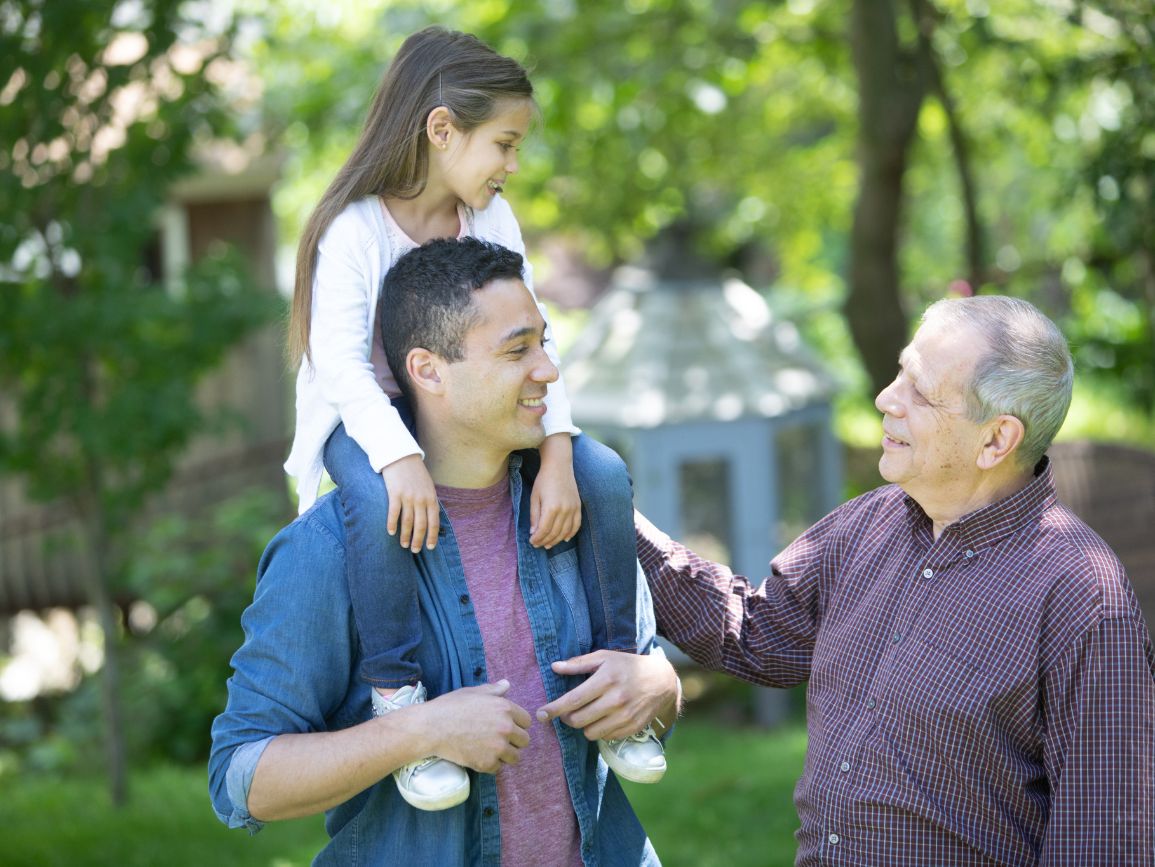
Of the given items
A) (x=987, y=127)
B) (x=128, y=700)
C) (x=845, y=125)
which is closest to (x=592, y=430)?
(x=128, y=700)

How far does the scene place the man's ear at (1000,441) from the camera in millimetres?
2199

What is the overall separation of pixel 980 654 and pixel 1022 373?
0.46 m

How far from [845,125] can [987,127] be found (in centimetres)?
99

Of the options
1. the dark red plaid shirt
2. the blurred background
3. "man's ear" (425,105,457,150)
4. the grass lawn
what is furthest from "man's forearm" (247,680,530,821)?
the grass lawn

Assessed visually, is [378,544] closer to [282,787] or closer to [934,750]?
[282,787]

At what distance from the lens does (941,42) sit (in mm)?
7734

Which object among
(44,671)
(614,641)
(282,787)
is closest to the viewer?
(282,787)

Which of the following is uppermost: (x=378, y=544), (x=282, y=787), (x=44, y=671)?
(x=378, y=544)

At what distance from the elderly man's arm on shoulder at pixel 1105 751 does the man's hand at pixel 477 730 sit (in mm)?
823

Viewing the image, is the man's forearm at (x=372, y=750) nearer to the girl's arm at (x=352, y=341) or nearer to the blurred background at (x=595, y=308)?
the girl's arm at (x=352, y=341)

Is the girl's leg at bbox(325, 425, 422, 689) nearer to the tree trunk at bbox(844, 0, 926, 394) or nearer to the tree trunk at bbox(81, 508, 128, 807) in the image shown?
the tree trunk at bbox(81, 508, 128, 807)

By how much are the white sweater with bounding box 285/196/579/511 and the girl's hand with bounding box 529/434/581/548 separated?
0.09m

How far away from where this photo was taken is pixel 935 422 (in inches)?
87.9

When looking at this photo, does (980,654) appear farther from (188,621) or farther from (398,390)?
(188,621)
